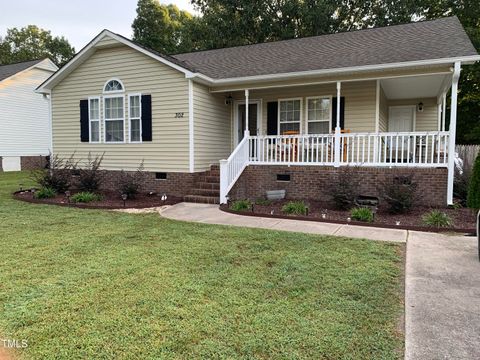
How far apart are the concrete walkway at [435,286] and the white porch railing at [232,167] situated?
75.3 inches

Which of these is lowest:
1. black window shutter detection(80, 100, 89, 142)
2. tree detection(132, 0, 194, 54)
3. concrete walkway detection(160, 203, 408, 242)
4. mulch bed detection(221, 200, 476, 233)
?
concrete walkway detection(160, 203, 408, 242)

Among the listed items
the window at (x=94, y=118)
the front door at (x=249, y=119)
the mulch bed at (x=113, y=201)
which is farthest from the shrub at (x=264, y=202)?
the window at (x=94, y=118)

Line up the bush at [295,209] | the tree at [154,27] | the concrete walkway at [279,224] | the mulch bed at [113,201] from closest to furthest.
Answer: the concrete walkway at [279,224]
the bush at [295,209]
the mulch bed at [113,201]
the tree at [154,27]

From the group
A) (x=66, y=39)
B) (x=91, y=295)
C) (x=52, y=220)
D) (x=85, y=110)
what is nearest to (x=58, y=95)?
(x=85, y=110)

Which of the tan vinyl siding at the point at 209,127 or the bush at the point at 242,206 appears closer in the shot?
the bush at the point at 242,206

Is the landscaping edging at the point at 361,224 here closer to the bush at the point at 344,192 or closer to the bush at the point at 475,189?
the bush at the point at 344,192

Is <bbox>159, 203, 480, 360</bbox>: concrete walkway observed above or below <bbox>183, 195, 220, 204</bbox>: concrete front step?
below

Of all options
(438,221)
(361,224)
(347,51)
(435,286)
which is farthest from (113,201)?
(347,51)

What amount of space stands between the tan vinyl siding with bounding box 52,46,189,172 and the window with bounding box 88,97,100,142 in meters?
0.23

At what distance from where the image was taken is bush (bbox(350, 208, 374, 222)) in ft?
22.3

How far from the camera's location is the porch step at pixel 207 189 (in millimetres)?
9309

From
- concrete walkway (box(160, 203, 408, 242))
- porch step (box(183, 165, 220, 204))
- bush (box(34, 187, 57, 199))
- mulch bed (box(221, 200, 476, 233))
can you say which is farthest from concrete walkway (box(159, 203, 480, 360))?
bush (box(34, 187, 57, 199))

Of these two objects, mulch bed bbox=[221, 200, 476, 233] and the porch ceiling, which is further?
the porch ceiling

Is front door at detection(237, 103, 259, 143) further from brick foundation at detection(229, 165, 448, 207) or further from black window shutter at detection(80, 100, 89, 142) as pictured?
black window shutter at detection(80, 100, 89, 142)
